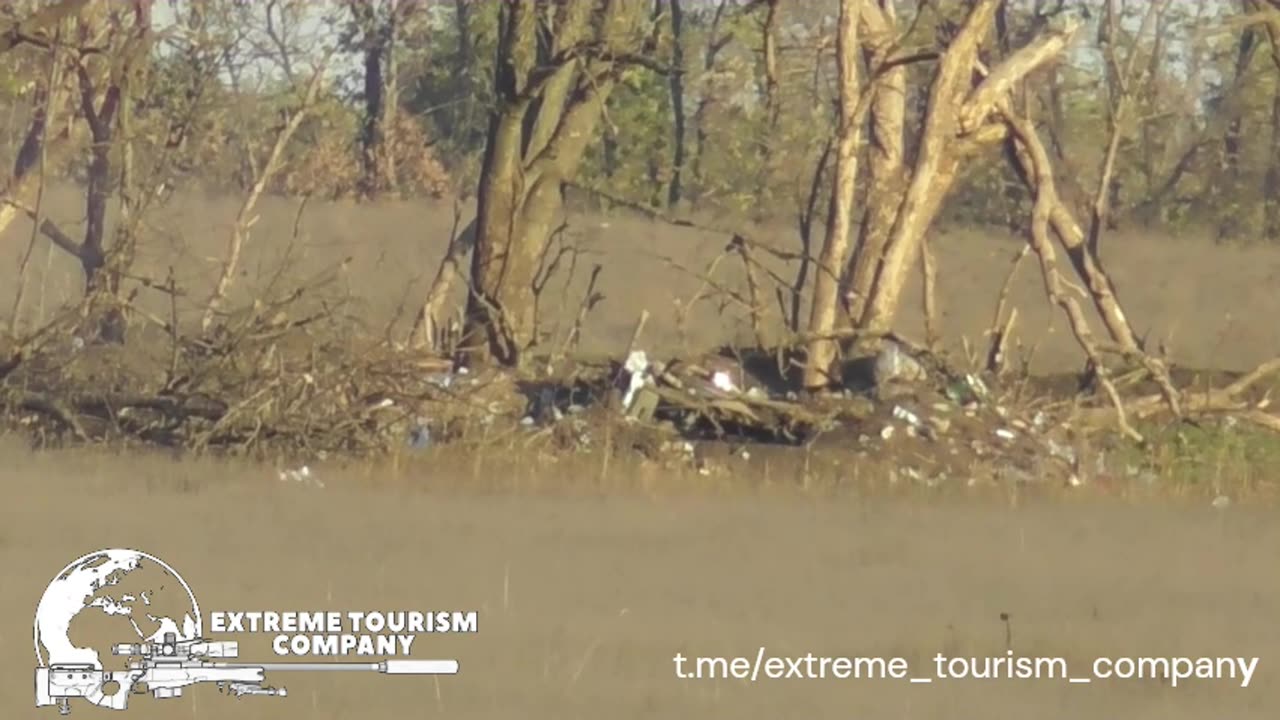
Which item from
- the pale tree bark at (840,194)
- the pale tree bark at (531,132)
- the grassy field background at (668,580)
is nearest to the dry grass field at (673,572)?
the grassy field background at (668,580)

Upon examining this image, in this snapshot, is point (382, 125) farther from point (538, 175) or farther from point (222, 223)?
point (538, 175)

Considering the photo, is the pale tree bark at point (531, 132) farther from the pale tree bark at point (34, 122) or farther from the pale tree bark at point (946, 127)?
the pale tree bark at point (34, 122)

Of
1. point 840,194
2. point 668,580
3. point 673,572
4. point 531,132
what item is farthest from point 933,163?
point 668,580

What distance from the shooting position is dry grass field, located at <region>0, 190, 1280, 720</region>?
595cm

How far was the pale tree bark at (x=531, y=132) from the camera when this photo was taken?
13023mm

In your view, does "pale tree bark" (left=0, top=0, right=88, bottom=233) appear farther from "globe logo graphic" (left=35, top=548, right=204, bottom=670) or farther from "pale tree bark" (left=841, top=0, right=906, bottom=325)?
"globe logo graphic" (left=35, top=548, right=204, bottom=670)

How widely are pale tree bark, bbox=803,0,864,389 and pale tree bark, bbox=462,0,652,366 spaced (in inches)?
57.7

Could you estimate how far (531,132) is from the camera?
44.2 ft

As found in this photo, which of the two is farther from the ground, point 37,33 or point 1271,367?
point 37,33

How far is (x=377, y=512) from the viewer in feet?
28.5

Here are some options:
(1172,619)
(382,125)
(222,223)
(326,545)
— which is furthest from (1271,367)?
(382,125)

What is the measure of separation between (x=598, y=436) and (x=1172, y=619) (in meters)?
4.47

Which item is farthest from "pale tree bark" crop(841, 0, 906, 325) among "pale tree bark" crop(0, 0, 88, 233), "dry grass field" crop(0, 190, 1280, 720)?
"pale tree bark" crop(0, 0, 88, 233)

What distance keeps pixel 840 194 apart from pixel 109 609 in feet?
23.2
